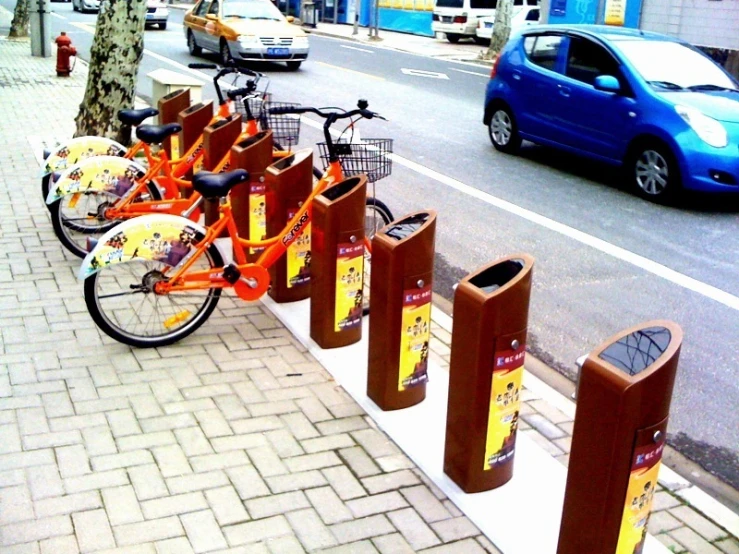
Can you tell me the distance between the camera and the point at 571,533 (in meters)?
3.39

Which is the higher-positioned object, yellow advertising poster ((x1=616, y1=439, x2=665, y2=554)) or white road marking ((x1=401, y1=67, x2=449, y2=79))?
yellow advertising poster ((x1=616, y1=439, x2=665, y2=554))

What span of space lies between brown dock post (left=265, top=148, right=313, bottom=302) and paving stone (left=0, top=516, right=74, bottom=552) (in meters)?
2.62

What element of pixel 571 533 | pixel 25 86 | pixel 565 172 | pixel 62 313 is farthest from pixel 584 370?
pixel 25 86

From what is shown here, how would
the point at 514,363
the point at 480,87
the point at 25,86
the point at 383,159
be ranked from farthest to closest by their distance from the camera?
the point at 480,87
the point at 25,86
the point at 383,159
the point at 514,363

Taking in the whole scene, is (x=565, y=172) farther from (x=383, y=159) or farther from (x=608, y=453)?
(x=608, y=453)

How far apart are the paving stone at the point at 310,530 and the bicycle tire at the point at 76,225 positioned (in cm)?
365

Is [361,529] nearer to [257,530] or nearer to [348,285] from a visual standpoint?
[257,530]

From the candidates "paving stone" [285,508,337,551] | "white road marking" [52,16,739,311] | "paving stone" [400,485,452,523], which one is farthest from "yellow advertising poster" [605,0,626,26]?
"paving stone" [285,508,337,551]

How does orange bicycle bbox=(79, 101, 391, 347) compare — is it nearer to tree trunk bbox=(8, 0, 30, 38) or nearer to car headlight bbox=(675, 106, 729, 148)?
car headlight bbox=(675, 106, 729, 148)

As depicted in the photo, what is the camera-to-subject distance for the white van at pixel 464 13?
107 ft

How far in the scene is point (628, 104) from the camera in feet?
32.9

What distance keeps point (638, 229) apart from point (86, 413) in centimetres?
584

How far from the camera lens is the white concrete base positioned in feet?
12.4

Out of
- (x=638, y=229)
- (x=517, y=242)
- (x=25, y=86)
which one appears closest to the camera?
(x=517, y=242)
